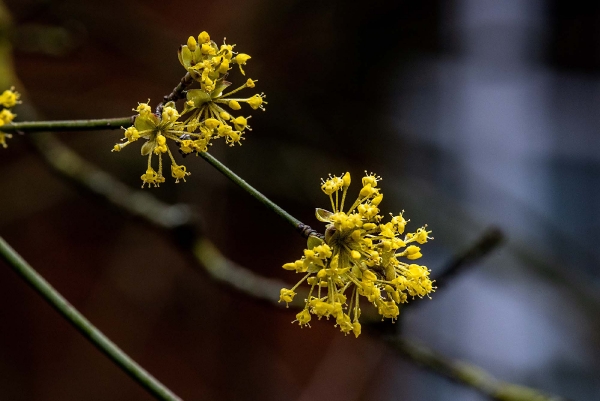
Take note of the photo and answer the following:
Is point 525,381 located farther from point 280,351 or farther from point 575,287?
point 280,351

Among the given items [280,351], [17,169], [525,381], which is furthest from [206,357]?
[525,381]

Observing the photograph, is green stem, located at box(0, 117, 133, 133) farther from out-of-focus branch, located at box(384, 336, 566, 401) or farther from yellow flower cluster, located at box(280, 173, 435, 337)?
out-of-focus branch, located at box(384, 336, 566, 401)

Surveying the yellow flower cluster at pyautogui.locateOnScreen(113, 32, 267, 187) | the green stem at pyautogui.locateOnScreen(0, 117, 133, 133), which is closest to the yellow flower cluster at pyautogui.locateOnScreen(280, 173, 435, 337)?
the yellow flower cluster at pyautogui.locateOnScreen(113, 32, 267, 187)

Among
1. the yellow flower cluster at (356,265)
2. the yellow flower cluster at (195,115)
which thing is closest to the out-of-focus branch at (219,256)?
the yellow flower cluster at (356,265)

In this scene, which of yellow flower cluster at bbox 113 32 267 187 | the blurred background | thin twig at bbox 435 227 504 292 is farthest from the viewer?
the blurred background

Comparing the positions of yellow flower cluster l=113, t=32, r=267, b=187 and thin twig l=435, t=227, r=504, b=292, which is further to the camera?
thin twig l=435, t=227, r=504, b=292

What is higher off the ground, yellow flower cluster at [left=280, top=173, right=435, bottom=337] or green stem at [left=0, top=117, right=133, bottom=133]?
yellow flower cluster at [left=280, top=173, right=435, bottom=337]

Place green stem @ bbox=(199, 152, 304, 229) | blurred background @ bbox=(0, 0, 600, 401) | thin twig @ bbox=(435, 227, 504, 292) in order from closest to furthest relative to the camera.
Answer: green stem @ bbox=(199, 152, 304, 229) < thin twig @ bbox=(435, 227, 504, 292) < blurred background @ bbox=(0, 0, 600, 401)

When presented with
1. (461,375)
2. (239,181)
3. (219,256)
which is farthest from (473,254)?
(239,181)
